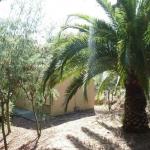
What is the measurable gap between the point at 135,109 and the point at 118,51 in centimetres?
261

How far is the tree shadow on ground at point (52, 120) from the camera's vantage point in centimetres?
1767

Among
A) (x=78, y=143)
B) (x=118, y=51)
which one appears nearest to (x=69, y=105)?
(x=78, y=143)

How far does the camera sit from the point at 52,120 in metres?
18.7

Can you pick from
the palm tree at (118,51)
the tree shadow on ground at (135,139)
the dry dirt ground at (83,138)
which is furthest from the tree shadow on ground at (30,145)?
the tree shadow on ground at (135,139)

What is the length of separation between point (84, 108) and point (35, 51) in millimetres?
9879

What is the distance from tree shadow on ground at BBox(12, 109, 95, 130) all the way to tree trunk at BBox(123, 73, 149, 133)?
5892 mm

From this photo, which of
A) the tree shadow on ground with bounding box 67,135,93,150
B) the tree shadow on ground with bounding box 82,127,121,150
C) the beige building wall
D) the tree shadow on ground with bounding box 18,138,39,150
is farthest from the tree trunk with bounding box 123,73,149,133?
the beige building wall

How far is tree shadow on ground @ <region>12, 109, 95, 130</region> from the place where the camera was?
1767 centimetres

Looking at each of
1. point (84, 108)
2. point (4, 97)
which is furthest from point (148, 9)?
point (84, 108)

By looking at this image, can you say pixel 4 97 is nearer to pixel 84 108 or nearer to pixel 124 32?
pixel 124 32

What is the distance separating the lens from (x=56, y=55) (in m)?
10.8

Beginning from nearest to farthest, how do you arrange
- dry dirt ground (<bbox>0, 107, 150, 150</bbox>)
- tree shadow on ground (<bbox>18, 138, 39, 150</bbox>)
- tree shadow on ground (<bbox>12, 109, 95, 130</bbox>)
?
dry dirt ground (<bbox>0, 107, 150, 150</bbox>)
tree shadow on ground (<bbox>18, 138, 39, 150</bbox>)
tree shadow on ground (<bbox>12, 109, 95, 130</bbox>)

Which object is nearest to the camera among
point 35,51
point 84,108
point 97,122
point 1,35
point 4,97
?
point 1,35

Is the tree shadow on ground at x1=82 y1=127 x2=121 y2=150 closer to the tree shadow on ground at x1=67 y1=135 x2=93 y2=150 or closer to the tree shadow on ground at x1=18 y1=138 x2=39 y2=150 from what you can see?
the tree shadow on ground at x1=67 y1=135 x2=93 y2=150
